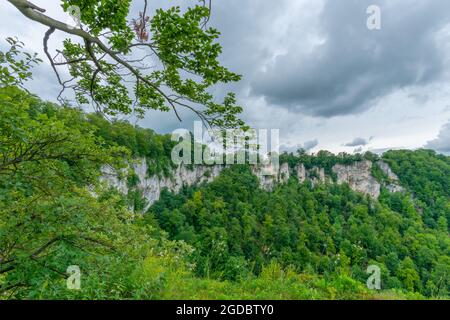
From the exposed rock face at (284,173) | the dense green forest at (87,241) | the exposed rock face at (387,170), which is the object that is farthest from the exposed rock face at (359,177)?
the dense green forest at (87,241)

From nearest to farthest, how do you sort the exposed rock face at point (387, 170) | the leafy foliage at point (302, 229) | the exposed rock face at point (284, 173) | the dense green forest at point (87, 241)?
the dense green forest at point (87, 241) < the leafy foliage at point (302, 229) < the exposed rock face at point (284, 173) < the exposed rock face at point (387, 170)

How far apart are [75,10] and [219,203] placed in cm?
7362

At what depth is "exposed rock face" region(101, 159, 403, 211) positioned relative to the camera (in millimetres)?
77812

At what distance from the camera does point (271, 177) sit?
370ft

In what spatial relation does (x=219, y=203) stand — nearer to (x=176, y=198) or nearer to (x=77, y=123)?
(x=176, y=198)

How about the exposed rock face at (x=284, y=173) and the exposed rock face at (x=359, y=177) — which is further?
the exposed rock face at (x=359, y=177)

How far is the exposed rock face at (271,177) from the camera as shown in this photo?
77812 millimetres

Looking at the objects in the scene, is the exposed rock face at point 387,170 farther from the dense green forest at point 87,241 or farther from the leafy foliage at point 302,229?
the dense green forest at point 87,241

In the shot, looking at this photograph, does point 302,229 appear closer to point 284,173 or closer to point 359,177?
point 284,173

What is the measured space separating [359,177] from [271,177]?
152 feet

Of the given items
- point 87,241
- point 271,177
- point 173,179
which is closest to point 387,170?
point 271,177

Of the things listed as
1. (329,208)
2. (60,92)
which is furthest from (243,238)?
(60,92)

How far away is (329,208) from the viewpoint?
99.1 m

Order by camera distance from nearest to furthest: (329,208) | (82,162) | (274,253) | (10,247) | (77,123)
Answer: (10,247), (82,162), (77,123), (274,253), (329,208)
